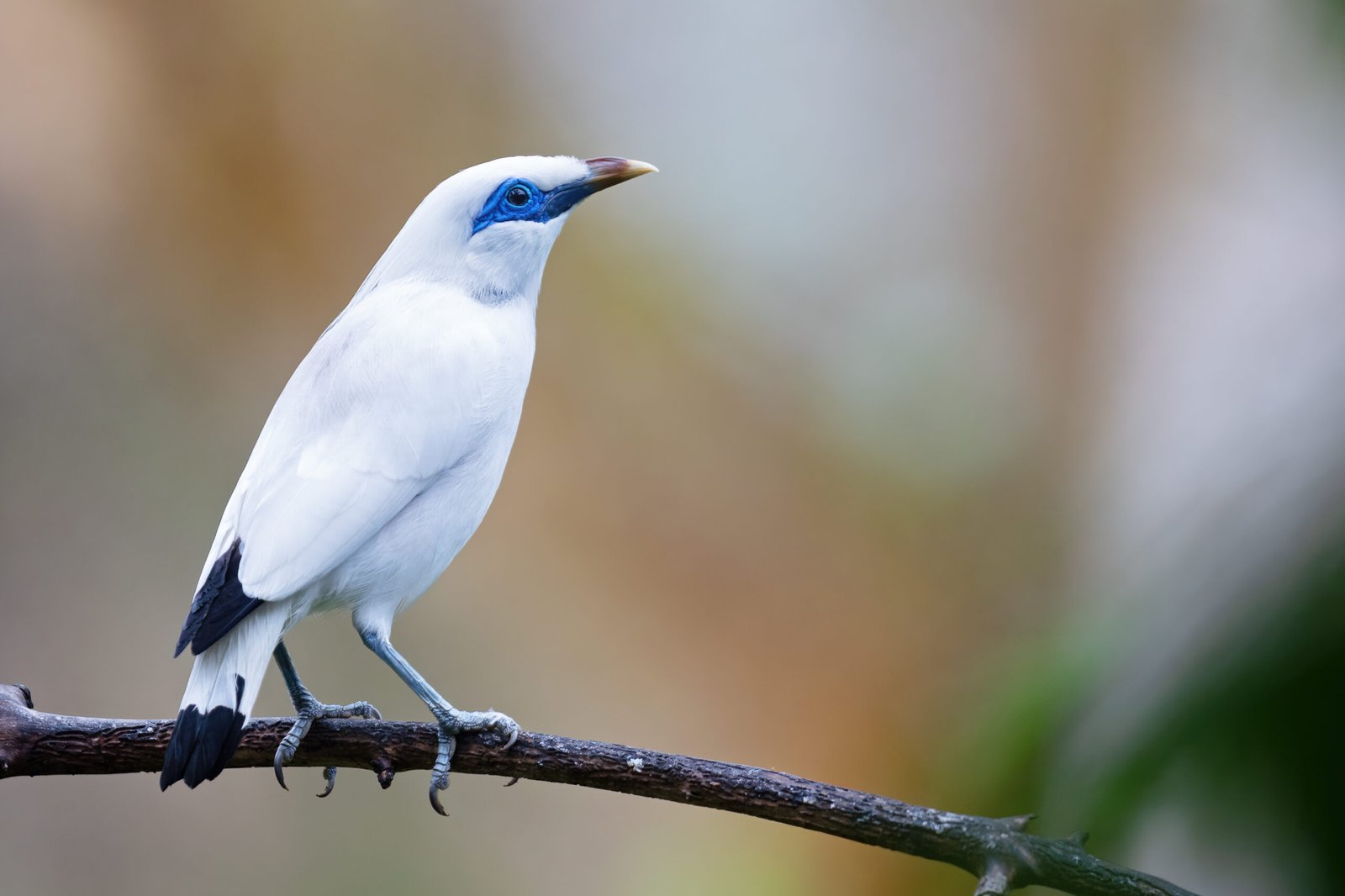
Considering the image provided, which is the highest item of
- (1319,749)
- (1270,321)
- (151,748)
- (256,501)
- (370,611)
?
(1270,321)

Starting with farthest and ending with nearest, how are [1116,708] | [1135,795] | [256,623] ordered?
[256,623], [1116,708], [1135,795]

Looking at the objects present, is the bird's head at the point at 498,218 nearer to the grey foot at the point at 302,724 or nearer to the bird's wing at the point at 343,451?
the bird's wing at the point at 343,451

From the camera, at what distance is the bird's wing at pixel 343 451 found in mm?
1366

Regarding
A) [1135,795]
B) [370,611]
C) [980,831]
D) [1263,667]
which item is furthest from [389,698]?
[1263,667]

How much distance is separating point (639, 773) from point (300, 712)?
18.6 inches

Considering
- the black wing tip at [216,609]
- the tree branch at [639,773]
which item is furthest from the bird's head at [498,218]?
the tree branch at [639,773]

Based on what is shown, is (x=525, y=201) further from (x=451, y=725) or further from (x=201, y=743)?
(x=201, y=743)

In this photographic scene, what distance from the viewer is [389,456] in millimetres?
1455

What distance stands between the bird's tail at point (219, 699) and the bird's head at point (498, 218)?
1.87 feet

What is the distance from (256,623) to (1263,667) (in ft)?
3.53

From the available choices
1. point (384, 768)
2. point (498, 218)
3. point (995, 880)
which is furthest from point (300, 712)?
point (995, 880)

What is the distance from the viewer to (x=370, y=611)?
4.84 feet

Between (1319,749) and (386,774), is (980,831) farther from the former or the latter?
(386,774)

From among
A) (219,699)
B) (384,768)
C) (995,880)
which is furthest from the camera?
(384,768)
